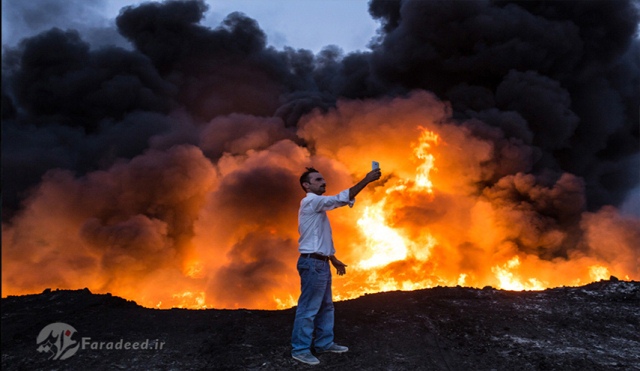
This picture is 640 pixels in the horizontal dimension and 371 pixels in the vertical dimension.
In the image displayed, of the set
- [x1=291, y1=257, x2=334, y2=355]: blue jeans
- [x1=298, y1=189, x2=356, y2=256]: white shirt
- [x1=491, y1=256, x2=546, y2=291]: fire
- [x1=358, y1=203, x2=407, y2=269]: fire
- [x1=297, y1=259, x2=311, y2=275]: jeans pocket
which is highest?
[x1=358, y1=203, x2=407, y2=269]: fire

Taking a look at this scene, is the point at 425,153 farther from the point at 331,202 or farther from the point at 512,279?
the point at 331,202

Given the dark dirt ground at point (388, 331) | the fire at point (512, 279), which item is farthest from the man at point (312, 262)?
the fire at point (512, 279)

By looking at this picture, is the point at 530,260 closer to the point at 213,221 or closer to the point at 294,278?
the point at 294,278

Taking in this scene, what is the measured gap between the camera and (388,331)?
24.1ft

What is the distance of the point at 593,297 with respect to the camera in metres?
8.96

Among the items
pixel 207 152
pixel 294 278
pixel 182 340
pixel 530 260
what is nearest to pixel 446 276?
pixel 530 260

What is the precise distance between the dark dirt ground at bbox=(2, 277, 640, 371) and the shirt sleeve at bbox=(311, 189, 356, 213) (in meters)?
2.08

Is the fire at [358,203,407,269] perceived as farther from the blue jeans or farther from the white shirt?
the white shirt
